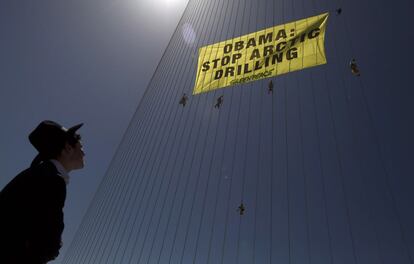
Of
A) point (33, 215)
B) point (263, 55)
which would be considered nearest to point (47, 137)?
point (33, 215)

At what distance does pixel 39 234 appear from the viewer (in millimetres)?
1395

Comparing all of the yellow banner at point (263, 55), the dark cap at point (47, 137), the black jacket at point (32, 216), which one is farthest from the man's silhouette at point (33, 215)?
the yellow banner at point (263, 55)

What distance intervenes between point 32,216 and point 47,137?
2.07 feet

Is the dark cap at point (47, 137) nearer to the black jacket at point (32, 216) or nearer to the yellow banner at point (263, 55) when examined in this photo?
the black jacket at point (32, 216)

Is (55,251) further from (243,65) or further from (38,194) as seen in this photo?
(243,65)

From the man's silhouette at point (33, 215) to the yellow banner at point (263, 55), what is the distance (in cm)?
1086

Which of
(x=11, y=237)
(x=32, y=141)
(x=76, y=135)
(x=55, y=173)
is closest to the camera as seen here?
(x=11, y=237)

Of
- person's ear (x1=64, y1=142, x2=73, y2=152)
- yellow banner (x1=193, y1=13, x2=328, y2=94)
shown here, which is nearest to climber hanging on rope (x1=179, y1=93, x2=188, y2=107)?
yellow banner (x1=193, y1=13, x2=328, y2=94)

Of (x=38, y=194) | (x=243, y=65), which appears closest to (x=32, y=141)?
(x=38, y=194)

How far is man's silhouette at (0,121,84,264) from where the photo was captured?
129cm

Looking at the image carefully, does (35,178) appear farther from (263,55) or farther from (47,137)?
(263,55)

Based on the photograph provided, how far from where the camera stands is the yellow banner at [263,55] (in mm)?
11578

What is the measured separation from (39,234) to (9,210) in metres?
0.18

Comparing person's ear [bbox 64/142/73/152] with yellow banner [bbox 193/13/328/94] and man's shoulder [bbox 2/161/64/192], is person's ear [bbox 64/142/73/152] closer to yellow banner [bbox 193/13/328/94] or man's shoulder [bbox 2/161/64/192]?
man's shoulder [bbox 2/161/64/192]
